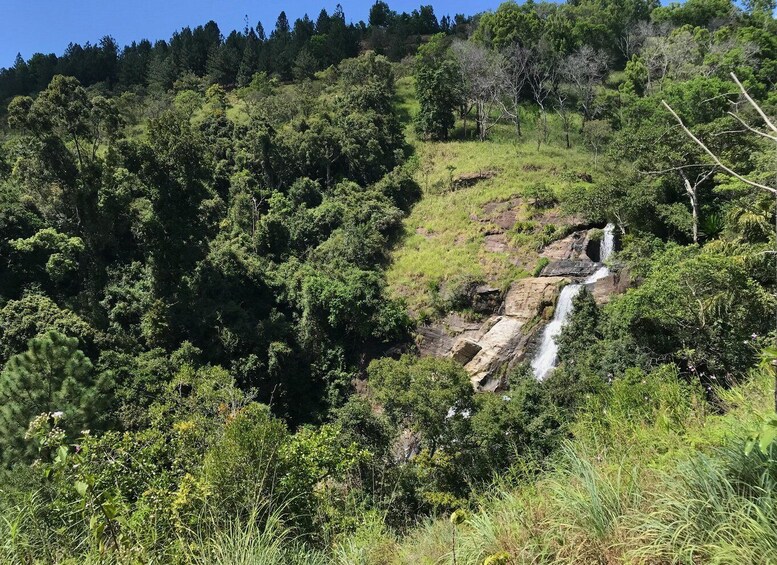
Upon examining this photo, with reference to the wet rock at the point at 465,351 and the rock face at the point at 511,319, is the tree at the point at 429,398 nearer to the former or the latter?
the rock face at the point at 511,319

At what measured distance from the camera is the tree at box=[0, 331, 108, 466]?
40.9ft

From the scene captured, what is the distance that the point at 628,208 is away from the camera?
21984mm

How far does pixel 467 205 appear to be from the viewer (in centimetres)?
3181

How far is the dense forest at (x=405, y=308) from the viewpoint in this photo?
318cm

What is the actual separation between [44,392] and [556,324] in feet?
59.7

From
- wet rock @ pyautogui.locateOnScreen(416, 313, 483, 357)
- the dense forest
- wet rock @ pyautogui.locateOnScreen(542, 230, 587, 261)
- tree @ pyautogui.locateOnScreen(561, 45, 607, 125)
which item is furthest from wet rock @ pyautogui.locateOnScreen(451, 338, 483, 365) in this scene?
tree @ pyautogui.locateOnScreen(561, 45, 607, 125)

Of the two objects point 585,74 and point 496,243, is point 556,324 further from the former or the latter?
point 585,74

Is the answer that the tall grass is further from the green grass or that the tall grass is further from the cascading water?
the green grass

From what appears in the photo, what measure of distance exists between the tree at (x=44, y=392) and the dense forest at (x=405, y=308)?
89 millimetres

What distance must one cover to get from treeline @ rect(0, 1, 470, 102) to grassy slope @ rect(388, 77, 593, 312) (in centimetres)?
2861

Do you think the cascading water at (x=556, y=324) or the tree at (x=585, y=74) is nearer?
the cascading water at (x=556, y=324)

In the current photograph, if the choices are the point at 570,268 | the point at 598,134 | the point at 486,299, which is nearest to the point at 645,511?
the point at 486,299

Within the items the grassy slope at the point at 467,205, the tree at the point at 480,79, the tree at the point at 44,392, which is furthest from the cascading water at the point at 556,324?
the tree at the point at 480,79

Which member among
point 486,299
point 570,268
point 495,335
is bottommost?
point 495,335
